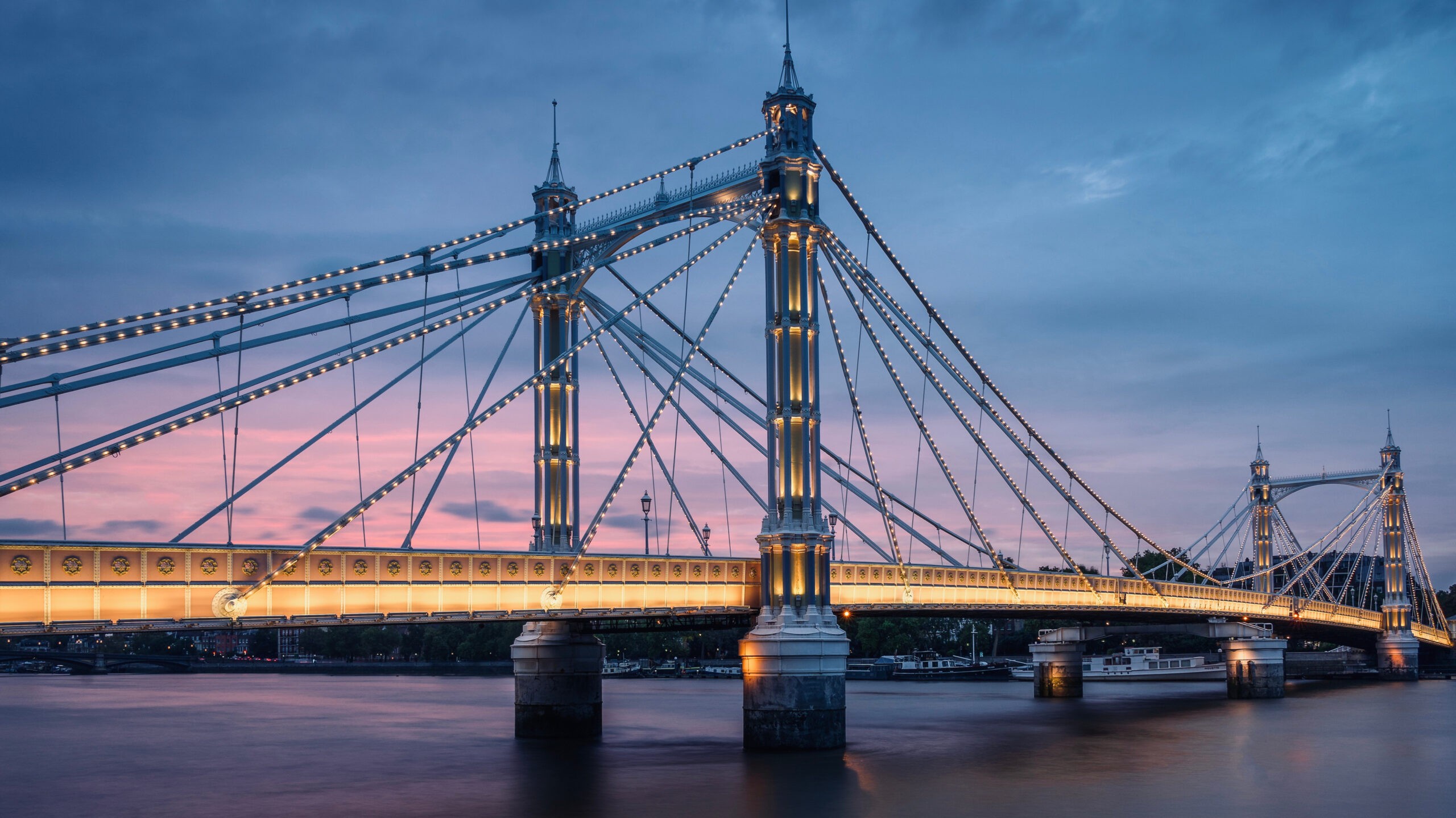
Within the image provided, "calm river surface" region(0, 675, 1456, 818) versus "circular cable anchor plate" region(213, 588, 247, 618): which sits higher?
"circular cable anchor plate" region(213, 588, 247, 618)

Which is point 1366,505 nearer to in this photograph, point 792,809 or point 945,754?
point 945,754

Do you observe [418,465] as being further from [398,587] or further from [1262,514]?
[1262,514]

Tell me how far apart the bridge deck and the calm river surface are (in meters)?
5.52

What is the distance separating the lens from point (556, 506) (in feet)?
182

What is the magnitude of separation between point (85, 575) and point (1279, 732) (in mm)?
50638

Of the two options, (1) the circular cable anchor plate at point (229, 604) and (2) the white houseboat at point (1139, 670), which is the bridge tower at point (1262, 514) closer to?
(2) the white houseboat at point (1139, 670)

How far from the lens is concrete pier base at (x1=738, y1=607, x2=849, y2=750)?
1762 inches

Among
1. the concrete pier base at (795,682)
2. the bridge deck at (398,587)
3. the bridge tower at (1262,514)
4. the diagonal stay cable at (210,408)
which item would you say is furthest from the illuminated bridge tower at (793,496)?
the bridge tower at (1262,514)

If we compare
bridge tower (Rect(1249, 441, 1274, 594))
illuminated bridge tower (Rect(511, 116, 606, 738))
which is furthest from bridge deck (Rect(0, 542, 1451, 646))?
bridge tower (Rect(1249, 441, 1274, 594))

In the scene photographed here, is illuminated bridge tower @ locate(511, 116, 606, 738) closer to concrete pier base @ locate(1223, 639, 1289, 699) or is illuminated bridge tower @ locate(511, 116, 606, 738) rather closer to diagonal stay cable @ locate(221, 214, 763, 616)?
diagonal stay cable @ locate(221, 214, 763, 616)

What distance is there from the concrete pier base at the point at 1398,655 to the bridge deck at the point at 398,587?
206ft

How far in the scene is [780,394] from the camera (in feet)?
156

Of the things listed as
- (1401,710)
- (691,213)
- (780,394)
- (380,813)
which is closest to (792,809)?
(380,813)

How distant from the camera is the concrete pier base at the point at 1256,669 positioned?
8588 cm
